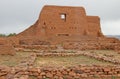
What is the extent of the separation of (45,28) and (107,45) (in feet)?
39.2

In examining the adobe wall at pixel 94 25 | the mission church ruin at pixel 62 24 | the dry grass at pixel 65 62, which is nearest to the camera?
the dry grass at pixel 65 62

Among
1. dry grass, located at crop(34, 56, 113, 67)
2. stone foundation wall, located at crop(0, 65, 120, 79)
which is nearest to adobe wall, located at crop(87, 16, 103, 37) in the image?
dry grass, located at crop(34, 56, 113, 67)

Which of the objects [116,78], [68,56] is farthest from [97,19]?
[116,78]

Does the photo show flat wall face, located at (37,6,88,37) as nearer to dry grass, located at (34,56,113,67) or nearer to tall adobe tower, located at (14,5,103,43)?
tall adobe tower, located at (14,5,103,43)

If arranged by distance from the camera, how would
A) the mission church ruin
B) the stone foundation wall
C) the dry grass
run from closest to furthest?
the stone foundation wall → the dry grass → the mission church ruin

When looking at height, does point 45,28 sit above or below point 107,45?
above

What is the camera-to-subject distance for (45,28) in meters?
33.2

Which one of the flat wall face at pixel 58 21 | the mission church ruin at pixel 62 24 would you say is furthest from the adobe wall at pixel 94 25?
the flat wall face at pixel 58 21

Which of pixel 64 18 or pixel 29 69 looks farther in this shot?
pixel 64 18

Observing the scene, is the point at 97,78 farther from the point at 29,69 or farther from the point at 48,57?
the point at 48,57

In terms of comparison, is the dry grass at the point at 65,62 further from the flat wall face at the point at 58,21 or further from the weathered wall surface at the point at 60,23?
the flat wall face at the point at 58,21

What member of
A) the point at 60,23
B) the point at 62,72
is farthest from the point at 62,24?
the point at 62,72

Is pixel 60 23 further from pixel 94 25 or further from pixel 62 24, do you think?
pixel 94 25

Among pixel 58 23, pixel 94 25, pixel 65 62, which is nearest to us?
pixel 65 62
